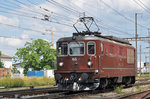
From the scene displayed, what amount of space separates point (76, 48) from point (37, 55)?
48039mm

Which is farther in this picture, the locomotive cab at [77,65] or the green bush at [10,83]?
the green bush at [10,83]

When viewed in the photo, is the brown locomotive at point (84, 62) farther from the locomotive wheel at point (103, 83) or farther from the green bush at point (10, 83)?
the green bush at point (10, 83)

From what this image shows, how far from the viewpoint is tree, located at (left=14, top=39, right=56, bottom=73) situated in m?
64.2

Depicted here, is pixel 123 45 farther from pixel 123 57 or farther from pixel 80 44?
pixel 80 44

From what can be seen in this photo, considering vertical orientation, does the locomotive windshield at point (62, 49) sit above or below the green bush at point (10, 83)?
above

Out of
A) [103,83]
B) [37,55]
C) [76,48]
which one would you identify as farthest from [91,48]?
[37,55]

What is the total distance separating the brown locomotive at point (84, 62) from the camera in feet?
53.9

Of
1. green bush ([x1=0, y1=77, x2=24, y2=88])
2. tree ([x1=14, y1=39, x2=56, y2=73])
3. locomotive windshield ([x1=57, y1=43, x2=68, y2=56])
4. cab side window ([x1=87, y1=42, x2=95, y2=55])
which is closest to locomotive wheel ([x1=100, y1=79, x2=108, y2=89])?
cab side window ([x1=87, y1=42, x2=95, y2=55])

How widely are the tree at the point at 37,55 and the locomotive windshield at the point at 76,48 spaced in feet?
153

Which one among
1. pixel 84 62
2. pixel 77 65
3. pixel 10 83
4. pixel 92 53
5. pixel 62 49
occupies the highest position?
pixel 62 49

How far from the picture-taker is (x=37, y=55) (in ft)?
211

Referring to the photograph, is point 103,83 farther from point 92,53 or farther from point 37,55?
point 37,55

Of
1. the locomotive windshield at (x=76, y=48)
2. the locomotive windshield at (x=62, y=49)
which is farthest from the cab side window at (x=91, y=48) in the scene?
the locomotive windshield at (x=62, y=49)

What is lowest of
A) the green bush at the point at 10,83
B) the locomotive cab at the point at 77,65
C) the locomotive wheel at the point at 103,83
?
the green bush at the point at 10,83
